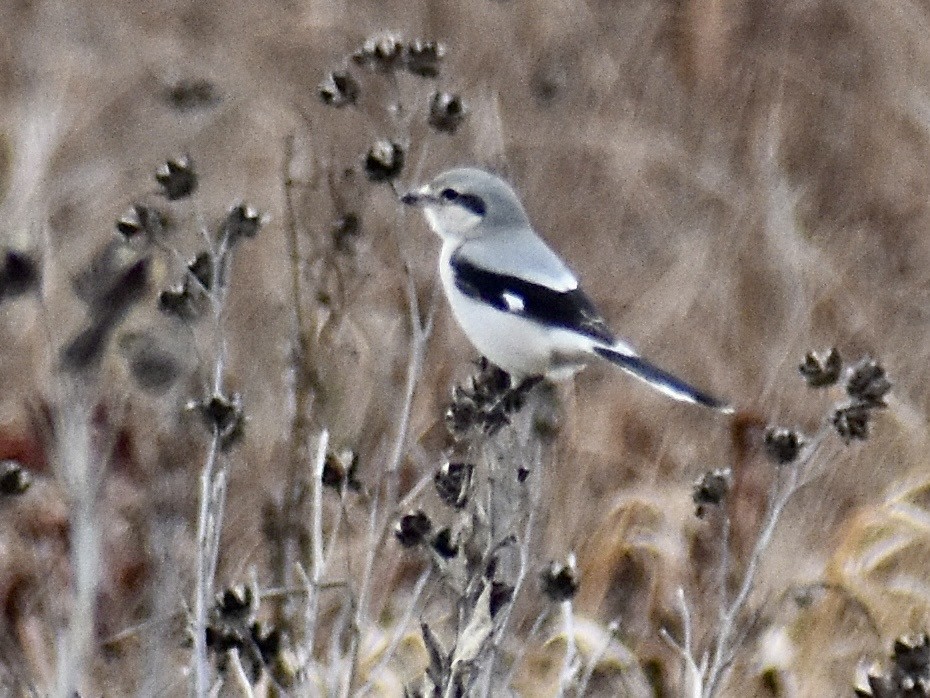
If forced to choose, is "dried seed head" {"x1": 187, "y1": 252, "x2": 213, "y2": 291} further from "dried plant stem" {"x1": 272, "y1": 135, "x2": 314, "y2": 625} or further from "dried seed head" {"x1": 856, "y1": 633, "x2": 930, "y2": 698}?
A: "dried seed head" {"x1": 856, "y1": 633, "x2": 930, "y2": 698}

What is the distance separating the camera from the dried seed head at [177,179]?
2361 mm

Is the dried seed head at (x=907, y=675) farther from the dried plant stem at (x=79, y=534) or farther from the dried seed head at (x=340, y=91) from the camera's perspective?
Answer: the dried seed head at (x=340, y=91)

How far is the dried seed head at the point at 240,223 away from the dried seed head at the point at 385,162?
20 cm

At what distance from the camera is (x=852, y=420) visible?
2.25m

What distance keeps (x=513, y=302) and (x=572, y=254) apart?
1848 mm

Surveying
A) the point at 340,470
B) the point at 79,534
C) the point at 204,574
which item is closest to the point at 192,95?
the point at 340,470

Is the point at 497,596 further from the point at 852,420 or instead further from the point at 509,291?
the point at 509,291

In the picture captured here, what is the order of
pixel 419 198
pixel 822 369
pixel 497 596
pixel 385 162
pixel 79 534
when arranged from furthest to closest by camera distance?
pixel 419 198 → pixel 385 162 → pixel 822 369 → pixel 497 596 → pixel 79 534

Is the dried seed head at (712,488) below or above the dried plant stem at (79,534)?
above

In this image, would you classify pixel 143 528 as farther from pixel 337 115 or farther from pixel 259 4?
pixel 259 4

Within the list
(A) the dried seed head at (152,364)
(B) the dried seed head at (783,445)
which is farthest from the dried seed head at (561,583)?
(A) the dried seed head at (152,364)

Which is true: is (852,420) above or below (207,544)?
above

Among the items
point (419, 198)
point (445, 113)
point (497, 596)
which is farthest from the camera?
point (419, 198)

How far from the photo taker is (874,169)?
17.5 feet
